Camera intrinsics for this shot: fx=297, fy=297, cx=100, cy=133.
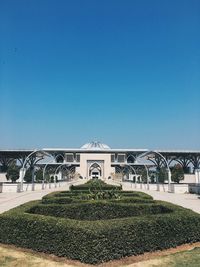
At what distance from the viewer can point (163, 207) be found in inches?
505

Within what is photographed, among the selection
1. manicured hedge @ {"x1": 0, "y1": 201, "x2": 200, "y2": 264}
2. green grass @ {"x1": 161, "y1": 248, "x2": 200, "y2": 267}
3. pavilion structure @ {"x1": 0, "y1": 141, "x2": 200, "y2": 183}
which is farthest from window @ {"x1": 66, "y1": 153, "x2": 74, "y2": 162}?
green grass @ {"x1": 161, "y1": 248, "x2": 200, "y2": 267}

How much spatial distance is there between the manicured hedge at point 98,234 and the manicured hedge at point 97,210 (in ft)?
11.0

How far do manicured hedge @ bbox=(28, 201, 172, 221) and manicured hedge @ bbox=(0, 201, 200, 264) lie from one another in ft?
11.0

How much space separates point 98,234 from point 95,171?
103852 mm

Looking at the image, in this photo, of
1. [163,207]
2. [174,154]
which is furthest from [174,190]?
[174,154]

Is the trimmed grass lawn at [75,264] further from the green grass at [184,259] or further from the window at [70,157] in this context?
the window at [70,157]

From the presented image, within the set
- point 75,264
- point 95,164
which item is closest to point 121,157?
point 95,164

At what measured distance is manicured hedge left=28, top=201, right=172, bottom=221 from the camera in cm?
1322

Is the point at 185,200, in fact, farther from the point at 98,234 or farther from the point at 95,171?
the point at 95,171

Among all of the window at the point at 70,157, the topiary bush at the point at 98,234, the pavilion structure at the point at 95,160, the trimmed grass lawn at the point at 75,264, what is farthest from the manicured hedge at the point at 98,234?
the window at the point at 70,157

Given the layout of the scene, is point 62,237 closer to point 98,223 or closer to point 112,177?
point 98,223

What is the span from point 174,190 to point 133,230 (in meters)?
29.1

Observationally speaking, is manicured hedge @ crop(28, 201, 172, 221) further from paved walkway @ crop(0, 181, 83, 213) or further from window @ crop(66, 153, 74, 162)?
window @ crop(66, 153, 74, 162)

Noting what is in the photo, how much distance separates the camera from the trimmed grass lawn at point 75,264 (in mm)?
7508
